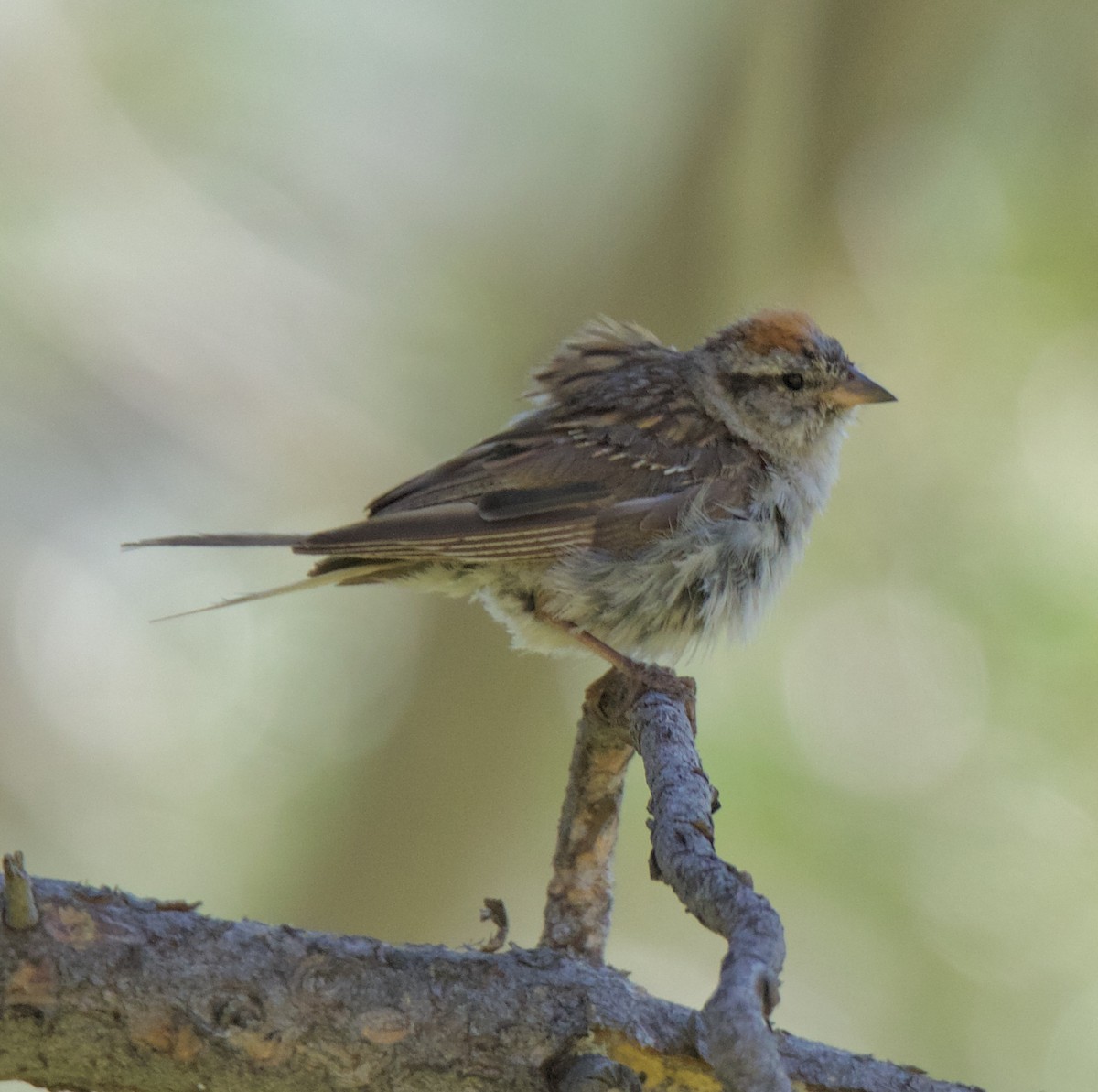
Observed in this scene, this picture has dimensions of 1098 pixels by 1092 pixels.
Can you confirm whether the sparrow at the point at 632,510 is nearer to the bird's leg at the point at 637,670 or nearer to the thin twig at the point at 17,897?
the bird's leg at the point at 637,670

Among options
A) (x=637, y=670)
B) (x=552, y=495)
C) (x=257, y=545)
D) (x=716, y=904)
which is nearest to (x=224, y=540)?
(x=257, y=545)

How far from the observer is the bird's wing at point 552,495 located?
3945 mm

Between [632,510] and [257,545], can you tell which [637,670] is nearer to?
[632,510]

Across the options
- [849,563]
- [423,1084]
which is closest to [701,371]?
[849,563]

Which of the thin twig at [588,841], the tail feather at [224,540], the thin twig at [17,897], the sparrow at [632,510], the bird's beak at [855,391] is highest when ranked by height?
the bird's beak at [855,391]

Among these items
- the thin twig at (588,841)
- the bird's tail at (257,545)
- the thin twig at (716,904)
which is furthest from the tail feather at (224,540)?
the thin twig at (716,904)

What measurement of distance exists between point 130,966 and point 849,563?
4425mm

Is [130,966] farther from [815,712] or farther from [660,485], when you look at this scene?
[815,712]

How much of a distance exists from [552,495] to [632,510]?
25 cm

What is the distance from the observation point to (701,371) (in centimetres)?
471

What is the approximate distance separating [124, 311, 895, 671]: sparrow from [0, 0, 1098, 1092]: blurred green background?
1434mm

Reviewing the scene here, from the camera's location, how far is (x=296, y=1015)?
248 cm

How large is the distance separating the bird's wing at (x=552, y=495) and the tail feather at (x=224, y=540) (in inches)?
6.1

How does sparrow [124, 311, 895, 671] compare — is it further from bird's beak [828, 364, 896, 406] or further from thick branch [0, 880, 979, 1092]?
thick branch [0, 880, 979, 1092]
